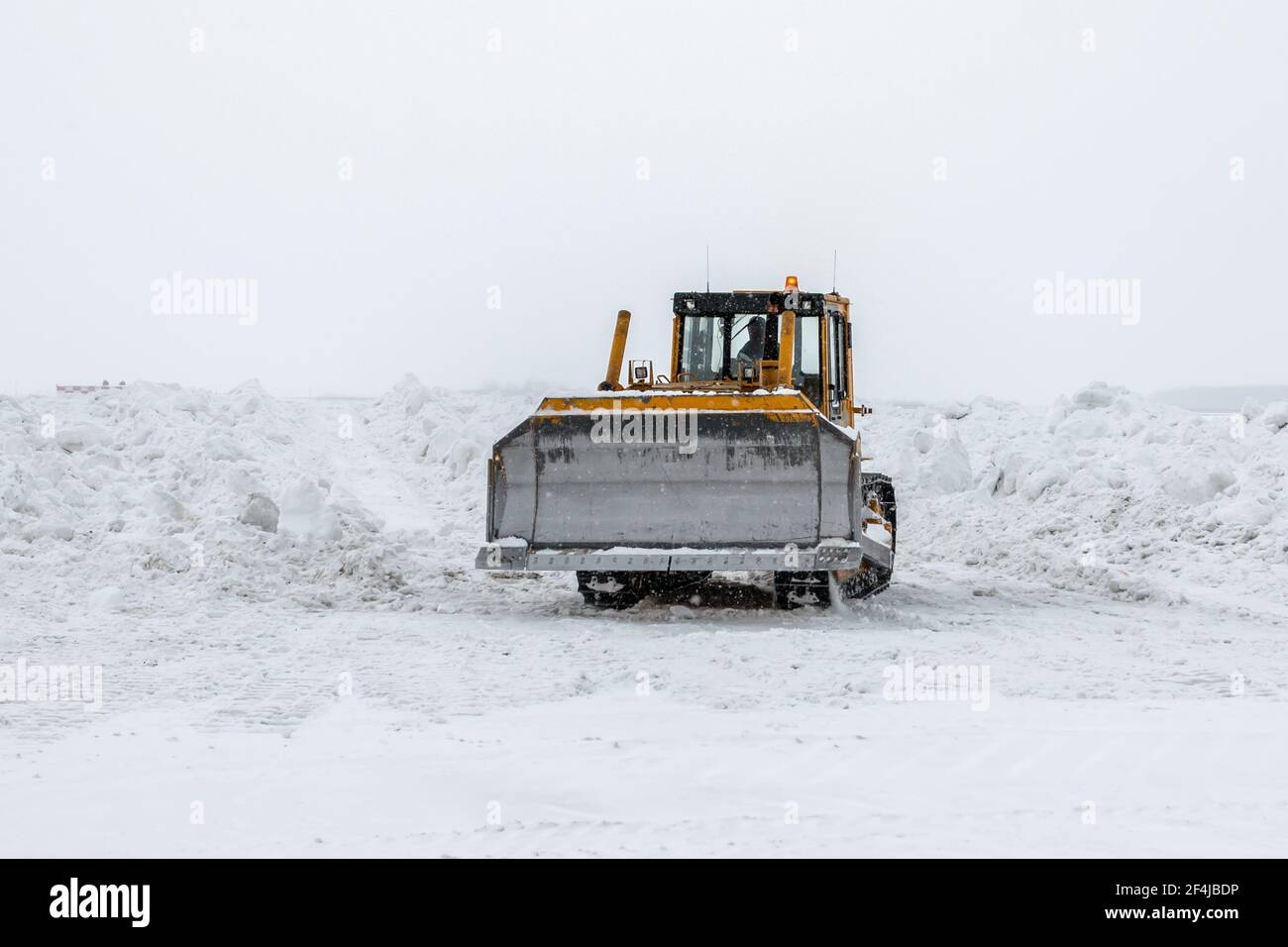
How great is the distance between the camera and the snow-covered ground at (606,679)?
176 inches

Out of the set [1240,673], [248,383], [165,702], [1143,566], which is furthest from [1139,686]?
[248,383]

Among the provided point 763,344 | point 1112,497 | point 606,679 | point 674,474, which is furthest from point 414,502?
point 606,679

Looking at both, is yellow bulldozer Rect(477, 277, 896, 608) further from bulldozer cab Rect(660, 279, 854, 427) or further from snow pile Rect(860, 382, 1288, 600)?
snow pile Rect(860, 382, 1288, 600)

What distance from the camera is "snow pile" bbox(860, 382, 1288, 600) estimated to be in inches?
490

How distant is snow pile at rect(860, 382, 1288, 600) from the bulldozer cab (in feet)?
8.71

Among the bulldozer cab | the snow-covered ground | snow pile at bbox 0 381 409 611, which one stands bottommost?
the snow-covered ground

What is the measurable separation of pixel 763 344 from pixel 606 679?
16.5 ft

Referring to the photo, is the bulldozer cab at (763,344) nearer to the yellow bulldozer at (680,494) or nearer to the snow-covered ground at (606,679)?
the yellow bulldozer at (680,494)

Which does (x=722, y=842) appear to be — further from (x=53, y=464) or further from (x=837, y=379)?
(x=53, y=464)

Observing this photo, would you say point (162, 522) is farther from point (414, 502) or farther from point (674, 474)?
point (414, 502)

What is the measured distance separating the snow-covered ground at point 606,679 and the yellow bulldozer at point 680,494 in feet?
1.27

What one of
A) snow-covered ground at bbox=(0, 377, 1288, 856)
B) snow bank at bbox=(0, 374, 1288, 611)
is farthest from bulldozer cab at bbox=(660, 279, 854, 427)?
snow bank at bbox=(0, 374, 1288, 611)


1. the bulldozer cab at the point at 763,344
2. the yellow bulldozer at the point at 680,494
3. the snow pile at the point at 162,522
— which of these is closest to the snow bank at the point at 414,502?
the snow pile at the point at 162,522

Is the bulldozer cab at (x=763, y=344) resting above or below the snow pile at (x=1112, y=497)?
above
